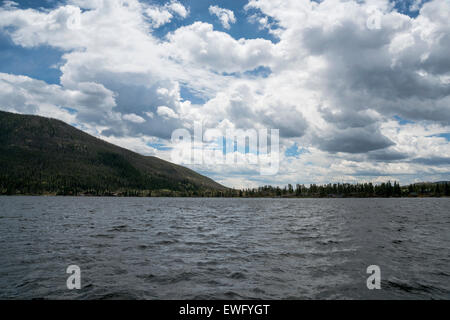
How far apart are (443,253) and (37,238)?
4774 centimetres

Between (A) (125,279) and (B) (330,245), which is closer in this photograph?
(A) (125,279)

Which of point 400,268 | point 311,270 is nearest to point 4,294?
point 311,270

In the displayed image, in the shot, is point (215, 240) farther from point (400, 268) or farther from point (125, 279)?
point (400, 268)

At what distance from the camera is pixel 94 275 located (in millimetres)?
19422

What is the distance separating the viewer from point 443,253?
91.7 ft

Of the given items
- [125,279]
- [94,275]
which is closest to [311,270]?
[125,279]
